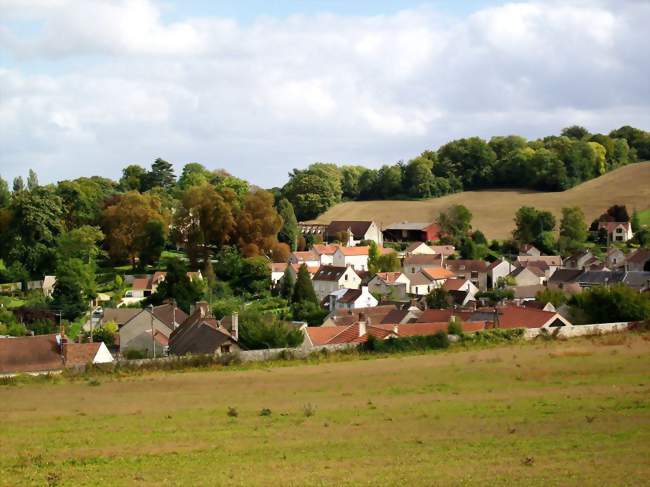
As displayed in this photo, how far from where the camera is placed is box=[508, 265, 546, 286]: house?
221ft

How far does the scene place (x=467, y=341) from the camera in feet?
126

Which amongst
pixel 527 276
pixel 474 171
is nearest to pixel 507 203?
pixel 474 171

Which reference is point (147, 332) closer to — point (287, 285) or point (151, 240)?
point (287, 285)

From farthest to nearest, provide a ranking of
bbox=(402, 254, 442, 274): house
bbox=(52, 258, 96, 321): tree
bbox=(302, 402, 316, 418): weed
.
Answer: bbox=(402, 254, 442, 274): house, bbox=(52, 258, 96, 321): tree, bbox=(302, 402, 316, 418): weed

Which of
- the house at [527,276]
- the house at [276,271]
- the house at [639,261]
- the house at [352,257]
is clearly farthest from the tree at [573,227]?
the house at [276,271]

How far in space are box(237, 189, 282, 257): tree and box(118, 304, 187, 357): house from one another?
2528 centimetres

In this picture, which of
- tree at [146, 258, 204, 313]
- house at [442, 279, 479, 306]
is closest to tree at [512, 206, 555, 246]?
house at [442, 279, 479, 306]

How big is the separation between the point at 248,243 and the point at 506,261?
21069 millimetres

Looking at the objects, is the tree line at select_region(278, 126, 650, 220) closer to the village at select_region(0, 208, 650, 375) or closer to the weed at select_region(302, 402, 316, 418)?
the village at select_region(0, 208, 650, 375)

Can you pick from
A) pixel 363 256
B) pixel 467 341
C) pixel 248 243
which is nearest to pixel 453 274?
pixel 363 256

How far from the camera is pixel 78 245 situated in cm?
6944

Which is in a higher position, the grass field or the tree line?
the tree line

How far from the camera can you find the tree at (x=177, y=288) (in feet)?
192

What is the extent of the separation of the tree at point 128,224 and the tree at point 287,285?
1344 centimetres
